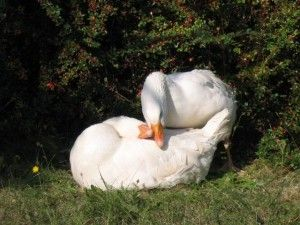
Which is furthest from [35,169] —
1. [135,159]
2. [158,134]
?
[158,134]

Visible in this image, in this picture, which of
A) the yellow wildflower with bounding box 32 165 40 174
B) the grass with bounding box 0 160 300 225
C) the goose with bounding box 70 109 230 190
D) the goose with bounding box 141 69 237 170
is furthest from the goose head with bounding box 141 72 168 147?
the yellow wildflower with bounding box 32 165 40 174

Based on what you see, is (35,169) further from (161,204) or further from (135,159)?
(161,204)

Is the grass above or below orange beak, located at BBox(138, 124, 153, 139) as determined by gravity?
below

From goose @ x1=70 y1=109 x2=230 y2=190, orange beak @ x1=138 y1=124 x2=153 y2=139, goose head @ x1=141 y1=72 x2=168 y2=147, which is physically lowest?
goose @ x1=70 y1=109 x2=230 y2=190

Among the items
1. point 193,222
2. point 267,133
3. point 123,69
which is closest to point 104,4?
point 123,69

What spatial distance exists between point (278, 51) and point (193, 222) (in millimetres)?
1993

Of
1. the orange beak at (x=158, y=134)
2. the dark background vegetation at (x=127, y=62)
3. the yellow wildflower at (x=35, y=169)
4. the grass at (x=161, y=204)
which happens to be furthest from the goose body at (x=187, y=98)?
the yellow wildflower at (x=35, y=169)

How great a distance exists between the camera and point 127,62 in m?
6.57

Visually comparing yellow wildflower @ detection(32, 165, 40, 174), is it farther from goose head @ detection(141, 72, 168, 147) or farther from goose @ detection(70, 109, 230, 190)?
goose head @ detection(141, 72, 168, 147)

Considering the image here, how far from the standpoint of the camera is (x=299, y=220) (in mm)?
4809

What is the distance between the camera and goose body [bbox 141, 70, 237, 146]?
5.68m

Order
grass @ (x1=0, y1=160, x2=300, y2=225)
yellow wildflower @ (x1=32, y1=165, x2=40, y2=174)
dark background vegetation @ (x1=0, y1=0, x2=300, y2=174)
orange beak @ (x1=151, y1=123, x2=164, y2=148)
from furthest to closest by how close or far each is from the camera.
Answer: dark background vegetation @ (x1=0, y1=0, x2=300, y2=174) < yellow wildflower @ (x1=32, y1=165, x2=40, y2=174) < orange beak @ (x1=151, y1=123, x2=164, y2=148) < grass @ (x1=0, y1=160, x2=300, y2=225)

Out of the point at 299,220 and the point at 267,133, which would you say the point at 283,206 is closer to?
the point at 299,220

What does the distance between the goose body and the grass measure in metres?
0.60
